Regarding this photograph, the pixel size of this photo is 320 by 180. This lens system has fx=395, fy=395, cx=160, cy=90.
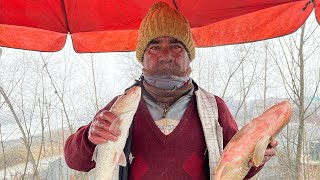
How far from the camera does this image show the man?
2143 millimetres

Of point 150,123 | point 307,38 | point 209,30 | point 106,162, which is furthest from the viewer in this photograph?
point 307,38

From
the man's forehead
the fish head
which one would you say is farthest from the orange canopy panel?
the fish head

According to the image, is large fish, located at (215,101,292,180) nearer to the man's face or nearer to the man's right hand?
the man's right hand

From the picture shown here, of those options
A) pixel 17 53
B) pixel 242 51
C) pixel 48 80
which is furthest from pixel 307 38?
pixel 17 53

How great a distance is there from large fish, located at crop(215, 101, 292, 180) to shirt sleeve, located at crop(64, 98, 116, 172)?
29.3 inches

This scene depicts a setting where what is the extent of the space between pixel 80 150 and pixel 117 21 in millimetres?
1472

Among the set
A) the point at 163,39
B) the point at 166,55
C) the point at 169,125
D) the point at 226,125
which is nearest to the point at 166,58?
the point at 166,55

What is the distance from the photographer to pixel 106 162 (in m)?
1.80

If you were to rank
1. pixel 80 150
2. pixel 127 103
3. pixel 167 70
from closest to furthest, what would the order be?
1. pixel 127 103
2. pixel 80 150
3. pixel 167 70

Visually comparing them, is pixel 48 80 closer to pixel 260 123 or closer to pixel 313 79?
pixel 313 79

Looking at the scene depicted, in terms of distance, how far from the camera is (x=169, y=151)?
7.02 ft

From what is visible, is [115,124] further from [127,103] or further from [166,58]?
[166,58]

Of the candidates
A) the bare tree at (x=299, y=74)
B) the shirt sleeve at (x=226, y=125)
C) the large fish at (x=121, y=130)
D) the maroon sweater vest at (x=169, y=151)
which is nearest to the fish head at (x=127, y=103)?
the large fish at (x=121, y=130)

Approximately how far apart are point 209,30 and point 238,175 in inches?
71.1
